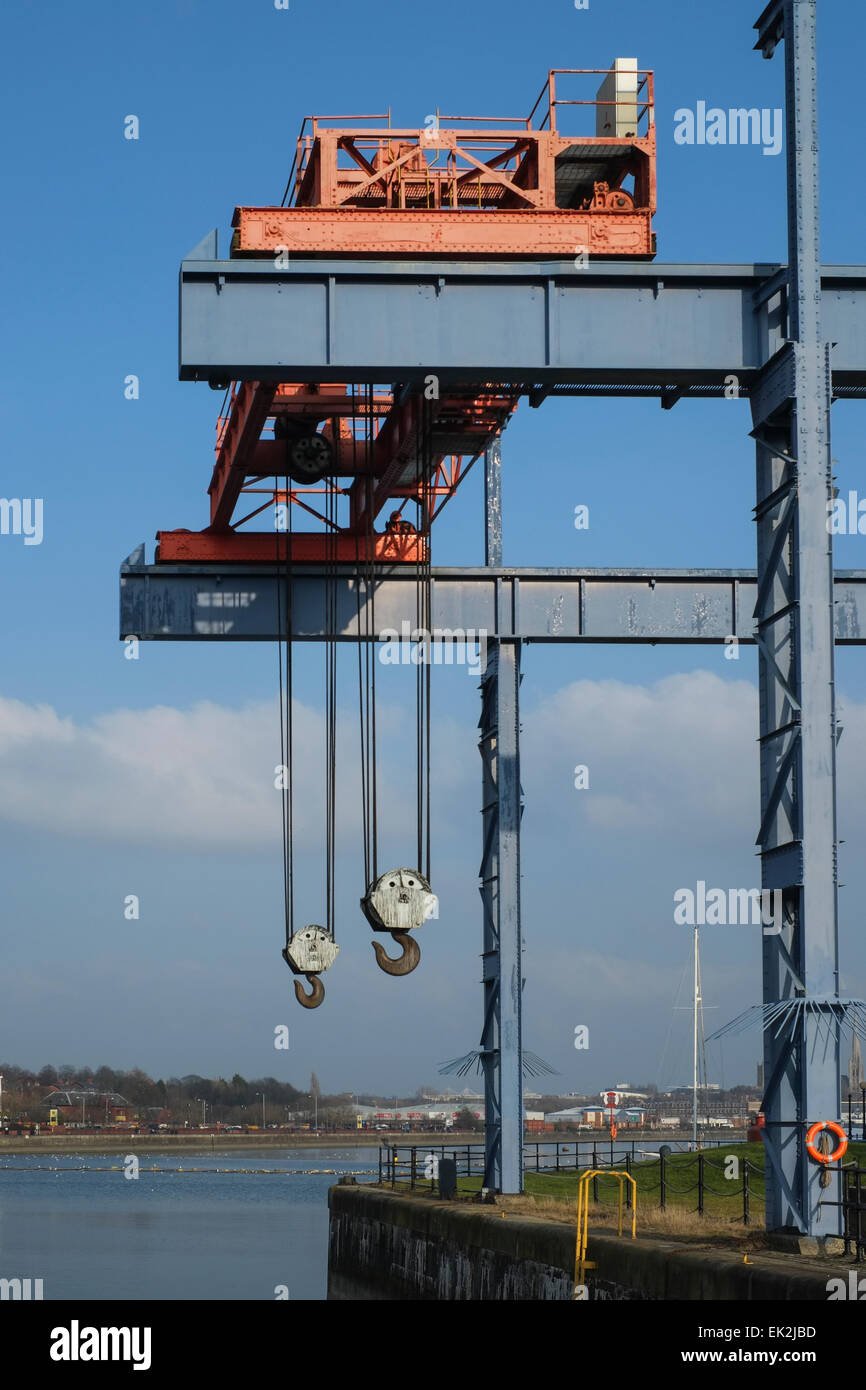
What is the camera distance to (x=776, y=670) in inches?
755

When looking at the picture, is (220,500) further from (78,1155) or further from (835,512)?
(78,1155)

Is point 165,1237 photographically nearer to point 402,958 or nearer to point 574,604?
point 574,604

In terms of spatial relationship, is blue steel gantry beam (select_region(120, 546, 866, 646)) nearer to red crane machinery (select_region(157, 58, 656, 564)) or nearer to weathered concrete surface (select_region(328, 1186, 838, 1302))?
red crane machinery (select_region(157, 58, 656, 564))

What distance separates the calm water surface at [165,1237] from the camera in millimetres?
44219

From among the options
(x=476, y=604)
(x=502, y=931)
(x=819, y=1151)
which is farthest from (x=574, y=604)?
(x=819, y=1151)

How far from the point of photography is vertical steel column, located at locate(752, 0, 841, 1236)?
1797 cm

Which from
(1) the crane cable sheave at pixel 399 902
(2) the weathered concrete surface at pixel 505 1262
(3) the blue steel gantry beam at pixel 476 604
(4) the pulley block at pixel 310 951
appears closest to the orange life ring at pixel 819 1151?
(2) the weathered concrete surface at pixel 505 1262

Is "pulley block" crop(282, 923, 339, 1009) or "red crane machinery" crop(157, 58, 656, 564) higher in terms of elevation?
"red crane machinery" crop(157, 58, 656, 564)

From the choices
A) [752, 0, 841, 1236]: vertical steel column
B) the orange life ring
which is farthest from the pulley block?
the orange life ring

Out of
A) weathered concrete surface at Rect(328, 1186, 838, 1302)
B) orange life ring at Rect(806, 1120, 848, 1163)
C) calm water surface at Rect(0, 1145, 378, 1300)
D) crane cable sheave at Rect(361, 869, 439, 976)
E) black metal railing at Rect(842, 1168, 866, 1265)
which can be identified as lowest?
calm water surface at Rect(0, 1145, 378, 1300)

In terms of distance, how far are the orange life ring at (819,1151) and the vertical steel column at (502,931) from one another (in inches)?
454

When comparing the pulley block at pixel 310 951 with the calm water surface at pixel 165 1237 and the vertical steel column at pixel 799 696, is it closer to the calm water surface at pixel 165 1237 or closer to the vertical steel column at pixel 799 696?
the vertical steel column at pixel 799 696

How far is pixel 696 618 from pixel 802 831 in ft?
39.7

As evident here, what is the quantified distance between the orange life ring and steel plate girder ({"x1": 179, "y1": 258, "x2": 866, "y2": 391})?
26.8 feet
